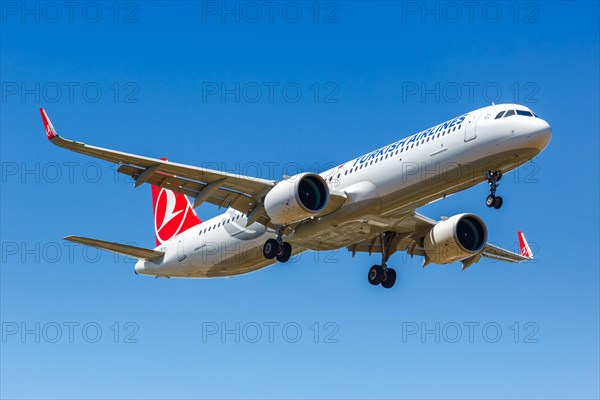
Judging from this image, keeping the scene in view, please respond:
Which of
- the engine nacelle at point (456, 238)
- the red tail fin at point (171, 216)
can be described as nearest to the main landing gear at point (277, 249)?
the engine nacelle at point (456, 238)

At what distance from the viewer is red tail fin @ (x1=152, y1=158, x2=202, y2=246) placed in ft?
166

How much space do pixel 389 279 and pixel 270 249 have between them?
633 cm

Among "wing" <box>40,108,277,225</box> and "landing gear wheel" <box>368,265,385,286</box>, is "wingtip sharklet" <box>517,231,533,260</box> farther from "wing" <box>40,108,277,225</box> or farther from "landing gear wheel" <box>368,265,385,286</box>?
"wing" <box>40,108,277,225</box>

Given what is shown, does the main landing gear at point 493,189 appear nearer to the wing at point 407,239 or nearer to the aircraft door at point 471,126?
the aircraft door at point 471,126

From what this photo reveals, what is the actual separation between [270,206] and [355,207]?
3.34 m

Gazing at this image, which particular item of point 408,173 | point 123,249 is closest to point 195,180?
point 123,249

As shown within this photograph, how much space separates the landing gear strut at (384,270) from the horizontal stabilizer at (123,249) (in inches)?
399

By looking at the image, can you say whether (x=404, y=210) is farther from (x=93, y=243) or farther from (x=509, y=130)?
(x=93, y=243)

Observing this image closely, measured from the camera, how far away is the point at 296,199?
39.2m

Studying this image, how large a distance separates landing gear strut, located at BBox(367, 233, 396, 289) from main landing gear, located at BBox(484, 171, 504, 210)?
8619mm

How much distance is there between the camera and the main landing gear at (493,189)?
1467 inches

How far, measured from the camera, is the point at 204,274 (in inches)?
1844

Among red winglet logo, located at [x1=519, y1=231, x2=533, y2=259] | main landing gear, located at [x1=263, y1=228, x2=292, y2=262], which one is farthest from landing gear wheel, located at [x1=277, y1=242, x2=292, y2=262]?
red winglet logo, located at [x1=519, y1=231, x2=533, y2=259]

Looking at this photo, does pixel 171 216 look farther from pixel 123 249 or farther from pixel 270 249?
pixel 270 249
